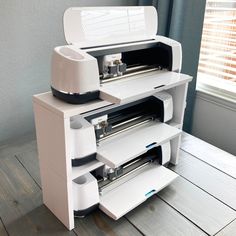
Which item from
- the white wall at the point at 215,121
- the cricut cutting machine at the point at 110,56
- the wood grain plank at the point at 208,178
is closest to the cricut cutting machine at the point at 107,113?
the cricut cutting machine at the point at 110,56

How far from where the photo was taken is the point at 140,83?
1.14 metres

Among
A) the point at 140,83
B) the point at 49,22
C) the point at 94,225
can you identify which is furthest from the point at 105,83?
the point at 49,22

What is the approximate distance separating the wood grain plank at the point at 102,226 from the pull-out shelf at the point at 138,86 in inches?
19.9

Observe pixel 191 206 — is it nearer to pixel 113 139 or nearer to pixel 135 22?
pixel 113 139

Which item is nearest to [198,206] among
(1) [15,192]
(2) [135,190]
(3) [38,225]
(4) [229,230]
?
(4) [229,230]

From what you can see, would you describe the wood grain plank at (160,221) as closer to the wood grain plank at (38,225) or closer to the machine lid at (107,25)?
the wood grain plank at (38,225)

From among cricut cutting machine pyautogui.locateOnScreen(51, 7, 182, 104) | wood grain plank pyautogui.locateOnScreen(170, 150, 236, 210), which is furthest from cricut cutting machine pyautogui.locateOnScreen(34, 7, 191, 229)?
wood grain plank pyautogui.locateOnScreen(170, 150, 236, 210)

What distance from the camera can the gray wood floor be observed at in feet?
3.63

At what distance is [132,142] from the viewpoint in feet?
3.92

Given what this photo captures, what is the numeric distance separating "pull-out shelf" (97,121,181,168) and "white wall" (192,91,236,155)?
1.97 feet

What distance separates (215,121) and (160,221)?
→ 92cm

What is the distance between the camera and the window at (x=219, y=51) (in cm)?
171

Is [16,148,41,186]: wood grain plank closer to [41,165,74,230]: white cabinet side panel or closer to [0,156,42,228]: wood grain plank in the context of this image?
[0,156,42,228]: wood grain plank

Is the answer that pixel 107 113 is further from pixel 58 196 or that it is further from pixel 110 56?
pixel 58 196
